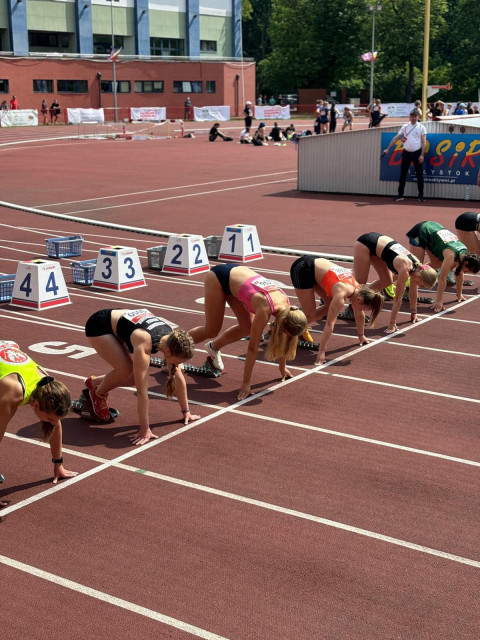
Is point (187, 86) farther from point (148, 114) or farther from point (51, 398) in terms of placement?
point (51, 398)

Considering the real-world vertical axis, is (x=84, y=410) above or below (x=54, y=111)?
below

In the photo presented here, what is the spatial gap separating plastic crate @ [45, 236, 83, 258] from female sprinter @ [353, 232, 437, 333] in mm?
7118

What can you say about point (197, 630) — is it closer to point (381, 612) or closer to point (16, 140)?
point (381, 612)

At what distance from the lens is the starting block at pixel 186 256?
50.9ft

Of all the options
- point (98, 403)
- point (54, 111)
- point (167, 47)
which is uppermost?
point (167, 47)

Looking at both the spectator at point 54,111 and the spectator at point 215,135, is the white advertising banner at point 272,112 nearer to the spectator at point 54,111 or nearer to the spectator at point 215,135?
the spectator at point 54,111

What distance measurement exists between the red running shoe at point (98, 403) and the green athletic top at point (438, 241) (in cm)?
605

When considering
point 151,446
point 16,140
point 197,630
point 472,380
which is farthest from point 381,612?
point 16,140

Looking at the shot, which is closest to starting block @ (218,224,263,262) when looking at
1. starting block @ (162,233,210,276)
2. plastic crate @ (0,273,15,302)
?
starting block @ (162,233,210,276)

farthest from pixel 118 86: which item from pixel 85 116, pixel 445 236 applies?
pixel 445 236

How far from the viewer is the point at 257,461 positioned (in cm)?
766

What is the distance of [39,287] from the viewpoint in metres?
13.2

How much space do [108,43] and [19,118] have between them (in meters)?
16.3

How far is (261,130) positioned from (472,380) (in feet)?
126
